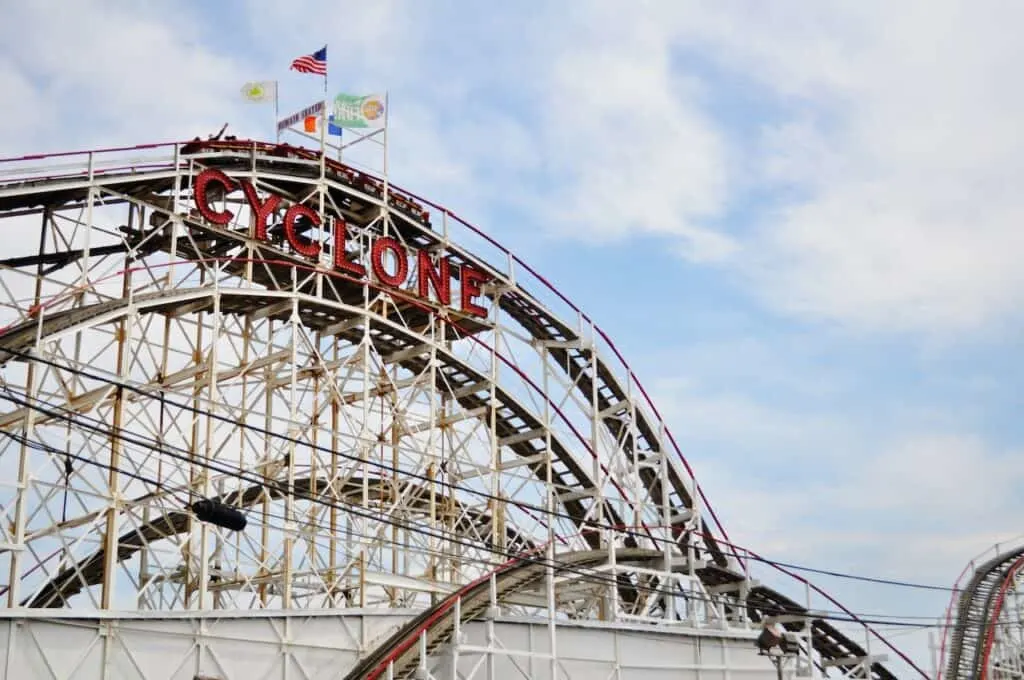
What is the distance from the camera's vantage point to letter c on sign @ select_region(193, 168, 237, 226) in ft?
104

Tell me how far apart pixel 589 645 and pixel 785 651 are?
182 inches

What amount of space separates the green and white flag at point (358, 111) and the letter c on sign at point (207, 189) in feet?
16.8

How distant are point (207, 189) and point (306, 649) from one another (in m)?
11.2

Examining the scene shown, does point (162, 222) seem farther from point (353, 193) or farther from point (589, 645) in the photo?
point (589, 645)

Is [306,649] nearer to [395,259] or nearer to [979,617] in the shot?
[395,259]

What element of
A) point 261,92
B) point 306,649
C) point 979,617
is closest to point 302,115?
point 261,92

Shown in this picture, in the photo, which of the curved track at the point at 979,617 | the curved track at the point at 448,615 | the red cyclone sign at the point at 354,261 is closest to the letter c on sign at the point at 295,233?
the red cyclone sign at the point at 354,261

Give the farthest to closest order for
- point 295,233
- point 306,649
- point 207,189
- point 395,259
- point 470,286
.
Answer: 1. point 470,286
2. point 395,259
3. point 295,233
4. point 207,189
5. point 306,649

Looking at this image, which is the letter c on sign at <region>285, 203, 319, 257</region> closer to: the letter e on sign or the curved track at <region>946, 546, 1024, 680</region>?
the letter e on sign

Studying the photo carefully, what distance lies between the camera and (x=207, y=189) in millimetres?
32594

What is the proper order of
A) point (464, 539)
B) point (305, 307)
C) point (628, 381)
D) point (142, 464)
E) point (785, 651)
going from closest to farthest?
point (142, 464), point (785, 651), point (305, 307), point (464, 539), point (628, 381)

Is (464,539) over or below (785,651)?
over

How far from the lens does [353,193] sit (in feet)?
117

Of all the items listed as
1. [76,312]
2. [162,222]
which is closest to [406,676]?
[76,312]
